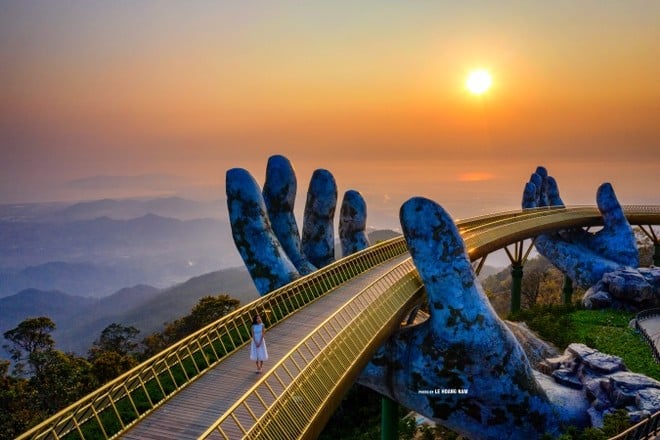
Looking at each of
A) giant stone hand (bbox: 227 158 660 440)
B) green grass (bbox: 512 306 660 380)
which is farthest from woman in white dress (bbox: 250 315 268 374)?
green grass (bbox: 512 306 660 380)

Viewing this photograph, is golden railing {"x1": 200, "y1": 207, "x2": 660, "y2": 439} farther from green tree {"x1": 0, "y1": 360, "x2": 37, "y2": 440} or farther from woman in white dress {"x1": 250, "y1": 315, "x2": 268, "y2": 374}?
green tree {"x1": 0, "y1": 360, "x2": 37, "y2": 440}

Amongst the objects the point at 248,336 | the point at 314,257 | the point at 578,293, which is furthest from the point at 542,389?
the point at 578,293

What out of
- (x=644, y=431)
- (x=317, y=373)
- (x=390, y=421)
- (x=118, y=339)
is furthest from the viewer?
(x=118, y=339)

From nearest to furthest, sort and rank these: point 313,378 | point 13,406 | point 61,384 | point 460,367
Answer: point 313,378 → point 460,367 → point 13,406 → point 61,384

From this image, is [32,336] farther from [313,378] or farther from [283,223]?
[313,378]

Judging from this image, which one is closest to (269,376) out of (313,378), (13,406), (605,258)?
(313,378)

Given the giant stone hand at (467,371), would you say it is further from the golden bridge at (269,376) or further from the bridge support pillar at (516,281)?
the bridge support pillar at (516,281)

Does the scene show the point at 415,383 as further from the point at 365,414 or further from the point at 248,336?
the point at 365,414

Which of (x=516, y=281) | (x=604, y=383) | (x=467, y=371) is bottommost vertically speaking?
(x=604, y=383)
